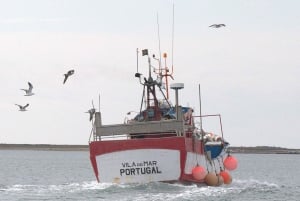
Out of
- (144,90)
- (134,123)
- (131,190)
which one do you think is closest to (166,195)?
(131,190)

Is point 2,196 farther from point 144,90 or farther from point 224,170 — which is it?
point 224,170

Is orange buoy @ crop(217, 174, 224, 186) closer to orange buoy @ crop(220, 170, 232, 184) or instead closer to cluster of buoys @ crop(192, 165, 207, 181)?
orange buoy @ crop(220, 170, 232, 184)

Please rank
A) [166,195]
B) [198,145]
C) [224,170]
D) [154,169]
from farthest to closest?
[224,170] < [198,145] < [154,169] < [166,195]

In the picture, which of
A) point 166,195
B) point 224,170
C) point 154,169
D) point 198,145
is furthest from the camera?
point 224,170

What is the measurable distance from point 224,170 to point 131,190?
10.0 m

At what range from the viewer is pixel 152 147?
38562mm

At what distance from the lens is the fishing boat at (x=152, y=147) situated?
38531mm

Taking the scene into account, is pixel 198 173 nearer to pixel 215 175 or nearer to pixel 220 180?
pixel 215 175

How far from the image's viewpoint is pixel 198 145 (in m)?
42.0

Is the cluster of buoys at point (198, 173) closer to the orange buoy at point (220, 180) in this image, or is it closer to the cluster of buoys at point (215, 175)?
the cluster of buoys at point (215, 175)

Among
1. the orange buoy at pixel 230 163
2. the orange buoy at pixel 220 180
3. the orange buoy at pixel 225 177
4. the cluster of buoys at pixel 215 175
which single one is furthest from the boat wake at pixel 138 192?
the orange buoy at pixel 230 163

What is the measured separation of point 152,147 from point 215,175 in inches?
180

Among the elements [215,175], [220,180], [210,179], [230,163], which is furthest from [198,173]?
[230,163]

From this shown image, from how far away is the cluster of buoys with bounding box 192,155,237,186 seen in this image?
1563 inches
